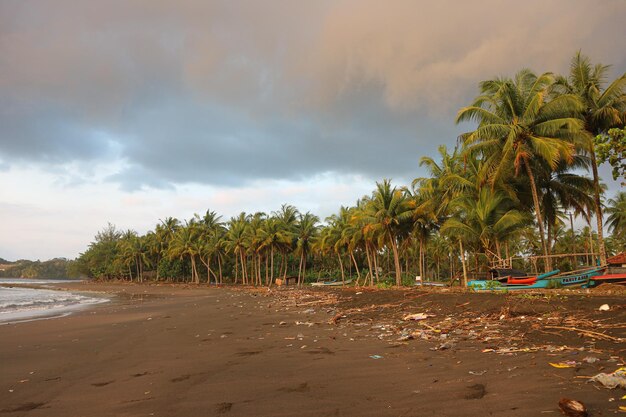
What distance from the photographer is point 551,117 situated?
71.5 ft

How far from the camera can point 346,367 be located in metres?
5.98

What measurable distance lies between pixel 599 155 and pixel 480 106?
52.7 feet

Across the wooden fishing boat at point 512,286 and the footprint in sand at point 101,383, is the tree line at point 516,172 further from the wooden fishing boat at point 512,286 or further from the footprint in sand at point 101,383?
the footprint in sand at point 101,383

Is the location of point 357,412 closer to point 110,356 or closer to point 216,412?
point 216,412

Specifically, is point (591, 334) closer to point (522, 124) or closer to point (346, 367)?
point (346, 367)

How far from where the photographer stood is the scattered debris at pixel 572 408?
3.28 metres

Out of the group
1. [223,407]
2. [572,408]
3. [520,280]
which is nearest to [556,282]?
[520,280]

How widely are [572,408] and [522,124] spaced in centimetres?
2137

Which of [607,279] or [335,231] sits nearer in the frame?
[607,279]

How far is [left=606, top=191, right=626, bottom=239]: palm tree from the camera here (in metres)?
46.9

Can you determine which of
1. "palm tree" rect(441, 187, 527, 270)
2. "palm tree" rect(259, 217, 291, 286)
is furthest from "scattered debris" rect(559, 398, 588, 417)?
"palm tree" rect(259, 217, 291, 286)

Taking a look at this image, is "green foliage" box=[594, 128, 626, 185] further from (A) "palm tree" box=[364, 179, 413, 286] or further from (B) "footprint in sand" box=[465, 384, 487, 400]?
(A) "palm tree" box=[364, 179, 413, 286]

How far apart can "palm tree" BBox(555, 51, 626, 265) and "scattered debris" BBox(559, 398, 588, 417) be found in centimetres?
2001

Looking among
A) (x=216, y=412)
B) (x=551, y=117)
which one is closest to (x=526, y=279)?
(x=551, y=117)
